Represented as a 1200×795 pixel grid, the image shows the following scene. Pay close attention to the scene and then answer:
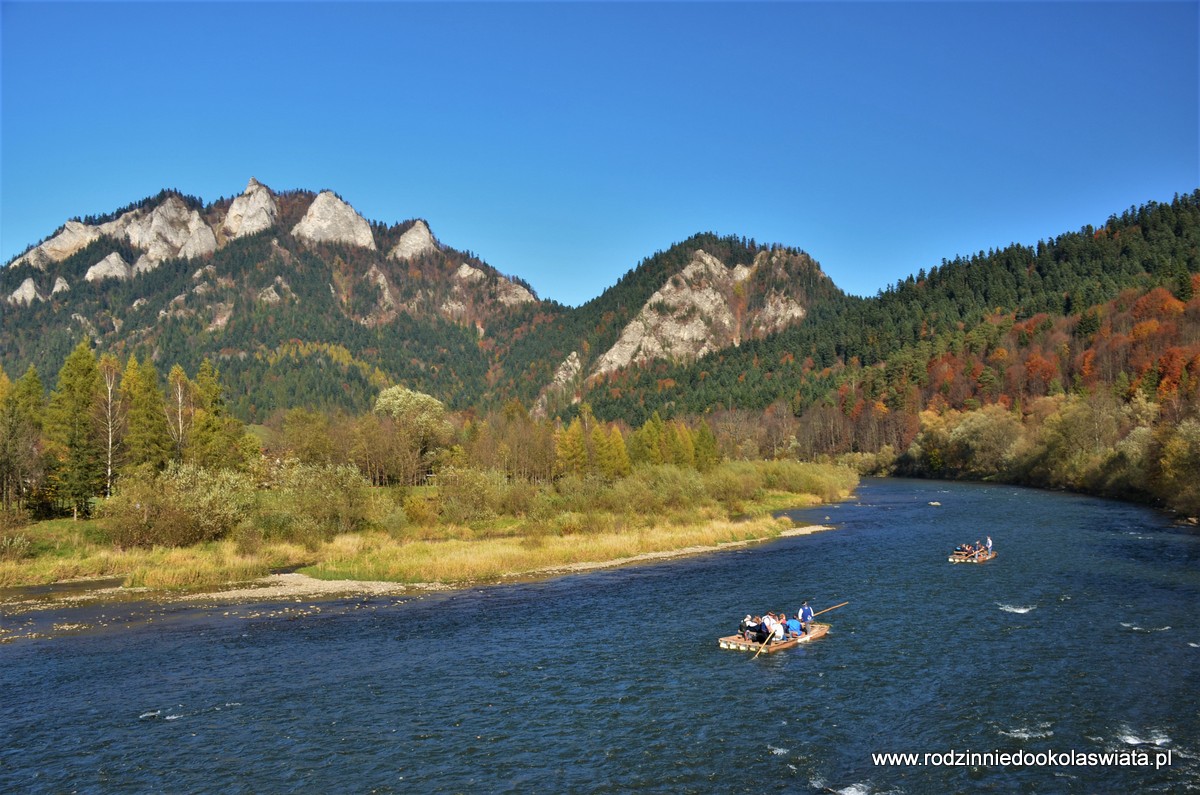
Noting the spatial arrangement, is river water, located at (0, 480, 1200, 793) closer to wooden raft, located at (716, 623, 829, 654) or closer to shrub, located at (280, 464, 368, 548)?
wooden raft, located at (716, 623, 829, 654)

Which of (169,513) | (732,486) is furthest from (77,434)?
(732,486)

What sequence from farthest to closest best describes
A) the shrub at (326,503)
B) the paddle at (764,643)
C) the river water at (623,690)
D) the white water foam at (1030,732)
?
the shrub at (326,503) → the paddle at (764,643) → the white water foam at (1030,732) → the river water at (623,690)

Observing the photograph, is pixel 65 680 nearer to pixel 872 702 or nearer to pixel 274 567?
pixel 274 567

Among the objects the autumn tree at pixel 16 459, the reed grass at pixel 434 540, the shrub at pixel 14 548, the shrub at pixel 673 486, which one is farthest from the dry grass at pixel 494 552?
the autumn tree at pixel 16 459

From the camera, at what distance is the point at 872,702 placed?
96.9 ft

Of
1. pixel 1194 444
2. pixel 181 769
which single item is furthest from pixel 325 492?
pixel 1194 444

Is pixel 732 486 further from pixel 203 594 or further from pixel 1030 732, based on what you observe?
pixel 1030 732

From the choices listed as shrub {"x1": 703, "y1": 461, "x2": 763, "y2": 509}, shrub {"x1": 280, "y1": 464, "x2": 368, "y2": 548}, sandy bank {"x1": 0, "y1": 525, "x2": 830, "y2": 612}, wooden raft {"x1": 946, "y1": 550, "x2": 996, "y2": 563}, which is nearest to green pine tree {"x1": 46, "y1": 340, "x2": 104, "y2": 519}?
shrub {"x1": 280, "y1": 464, "x2": 368, "y2": 548}

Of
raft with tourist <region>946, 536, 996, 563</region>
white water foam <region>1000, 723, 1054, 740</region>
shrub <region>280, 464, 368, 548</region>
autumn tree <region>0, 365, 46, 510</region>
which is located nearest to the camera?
white water foam <region>1000, 723, 1054, 740</region>

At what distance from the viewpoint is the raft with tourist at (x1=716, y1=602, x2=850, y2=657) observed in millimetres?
37250

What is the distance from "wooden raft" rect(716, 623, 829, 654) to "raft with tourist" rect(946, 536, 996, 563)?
78.0ft

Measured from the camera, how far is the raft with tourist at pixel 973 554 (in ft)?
188

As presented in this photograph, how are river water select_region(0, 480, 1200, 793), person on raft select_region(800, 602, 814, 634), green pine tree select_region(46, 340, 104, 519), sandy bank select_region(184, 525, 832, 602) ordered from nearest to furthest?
river water select_region(0, 480, 1200, 793), person on raft select_region(800, 602, 814, 634), sandy bank select_region(184, 525, 832, 602), green pine tree select_region(46, 340, 104, 519)

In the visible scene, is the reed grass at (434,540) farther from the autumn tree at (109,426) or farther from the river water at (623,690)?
the river water at (623,690)
